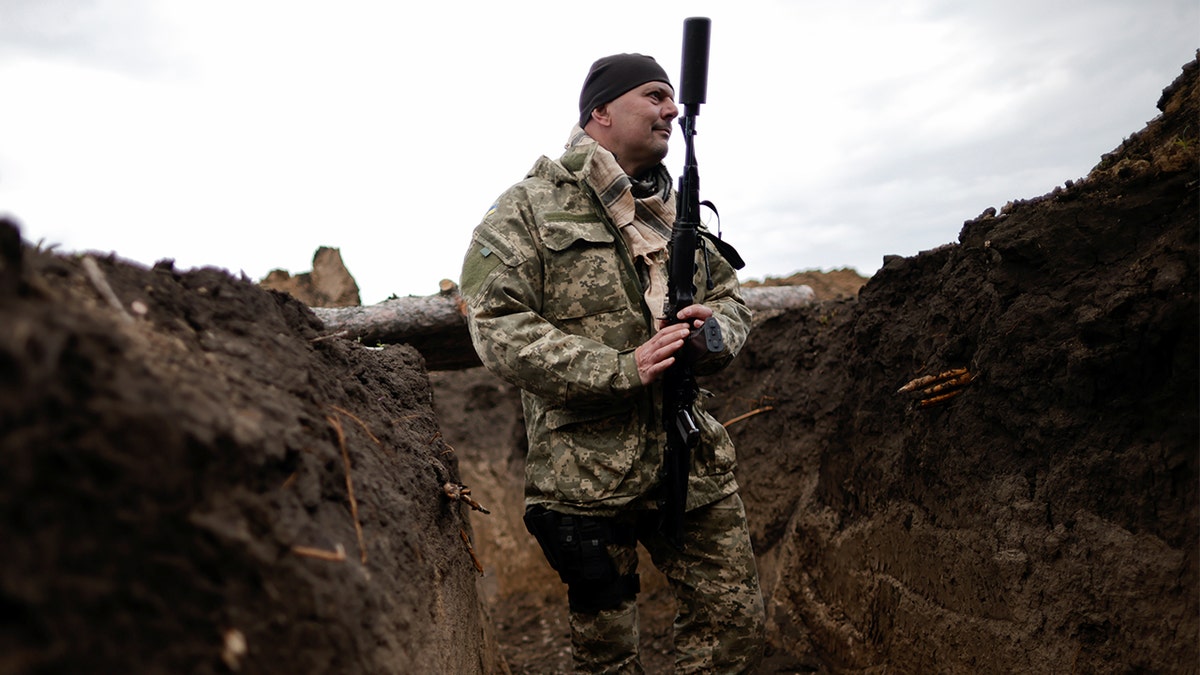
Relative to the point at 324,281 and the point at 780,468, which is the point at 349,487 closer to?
the point at 780,468

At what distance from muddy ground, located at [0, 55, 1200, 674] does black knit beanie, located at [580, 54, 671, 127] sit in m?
1.35

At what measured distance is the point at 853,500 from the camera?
4.41 metres

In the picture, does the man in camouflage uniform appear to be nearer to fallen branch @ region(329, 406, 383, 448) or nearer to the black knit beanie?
the black knit beanie

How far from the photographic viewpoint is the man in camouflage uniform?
3080 mm

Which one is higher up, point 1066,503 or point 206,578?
point 206,578

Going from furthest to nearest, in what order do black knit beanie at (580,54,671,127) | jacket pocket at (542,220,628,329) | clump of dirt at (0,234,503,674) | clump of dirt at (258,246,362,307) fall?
clump of dirt at (258,246,362,307), black knit beanie at (580,54,671,127), jacket pocket at (542,220,628,329), clump of dirt at (0,234,503,674)

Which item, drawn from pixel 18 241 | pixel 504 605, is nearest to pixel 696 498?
pixel 18 241

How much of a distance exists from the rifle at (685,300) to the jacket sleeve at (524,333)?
234mm

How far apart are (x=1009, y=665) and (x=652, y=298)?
1.89m

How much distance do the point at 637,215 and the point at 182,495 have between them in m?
2.35

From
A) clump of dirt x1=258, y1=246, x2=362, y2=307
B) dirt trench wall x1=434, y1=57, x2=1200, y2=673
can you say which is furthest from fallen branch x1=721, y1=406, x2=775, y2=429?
clump of dirt x1=258, y1=246, x2=362, y2=307

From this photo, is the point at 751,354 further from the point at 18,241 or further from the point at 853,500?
the point at 18,241

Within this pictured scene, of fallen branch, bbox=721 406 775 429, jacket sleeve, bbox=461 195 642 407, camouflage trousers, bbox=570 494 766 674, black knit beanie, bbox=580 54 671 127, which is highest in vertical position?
black knit beanie, bbox=580 54 671 127

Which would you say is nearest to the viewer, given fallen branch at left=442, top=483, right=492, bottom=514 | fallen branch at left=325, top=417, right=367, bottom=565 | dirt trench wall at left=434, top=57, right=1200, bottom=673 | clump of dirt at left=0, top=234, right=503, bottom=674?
clump of dirt at left=0, top=234, right=503, bottom=674
